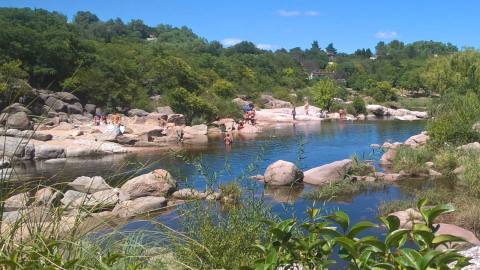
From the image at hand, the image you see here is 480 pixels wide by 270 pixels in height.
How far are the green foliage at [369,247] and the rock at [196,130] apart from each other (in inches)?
1450

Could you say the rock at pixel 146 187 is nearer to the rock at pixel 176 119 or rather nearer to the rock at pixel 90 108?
the rock at pixel 176 119

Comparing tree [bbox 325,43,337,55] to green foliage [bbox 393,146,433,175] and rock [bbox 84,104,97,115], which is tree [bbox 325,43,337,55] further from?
green foliage [bbox 393,146,433,175]

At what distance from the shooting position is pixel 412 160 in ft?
68.6

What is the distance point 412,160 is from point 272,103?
166 ft

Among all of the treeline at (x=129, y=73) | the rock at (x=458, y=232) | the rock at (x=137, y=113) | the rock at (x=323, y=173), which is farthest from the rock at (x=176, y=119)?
the rock at (x=458, y=232)

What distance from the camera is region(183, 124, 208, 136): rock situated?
39.4 m

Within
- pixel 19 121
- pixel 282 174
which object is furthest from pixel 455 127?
pixel 19 121

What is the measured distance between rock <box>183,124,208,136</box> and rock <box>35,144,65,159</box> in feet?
39.8

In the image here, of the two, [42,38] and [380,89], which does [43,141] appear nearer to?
[42,38]

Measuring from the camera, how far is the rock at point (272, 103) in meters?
70.0

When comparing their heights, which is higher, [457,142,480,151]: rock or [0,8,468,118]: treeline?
[0,8,468,118]: treeline

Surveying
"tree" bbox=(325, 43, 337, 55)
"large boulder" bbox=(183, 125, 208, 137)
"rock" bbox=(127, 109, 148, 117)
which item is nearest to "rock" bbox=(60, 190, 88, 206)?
"large boulder" bbox=(183, 125, 208, 137)

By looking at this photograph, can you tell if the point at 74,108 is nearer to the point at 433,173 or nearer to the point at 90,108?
the point at 90,108

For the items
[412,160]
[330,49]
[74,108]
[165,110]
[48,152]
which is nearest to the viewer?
[412,160]
